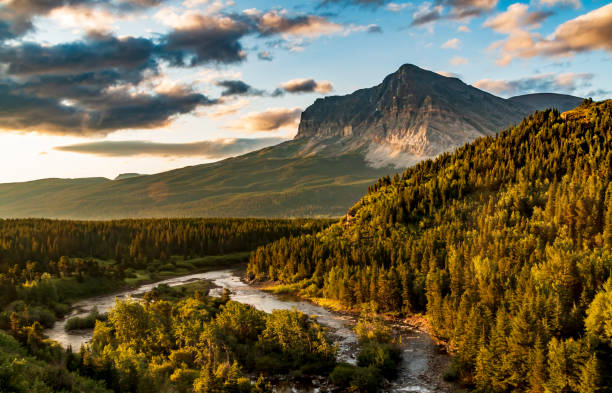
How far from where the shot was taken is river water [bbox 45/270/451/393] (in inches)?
2677

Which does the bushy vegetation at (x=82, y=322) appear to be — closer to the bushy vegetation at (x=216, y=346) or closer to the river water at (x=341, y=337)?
the river water at (x=341, y=337)

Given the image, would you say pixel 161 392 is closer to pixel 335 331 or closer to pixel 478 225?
pixel 335 331

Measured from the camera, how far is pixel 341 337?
91.1 m

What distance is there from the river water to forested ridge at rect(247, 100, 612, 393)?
4.80 m

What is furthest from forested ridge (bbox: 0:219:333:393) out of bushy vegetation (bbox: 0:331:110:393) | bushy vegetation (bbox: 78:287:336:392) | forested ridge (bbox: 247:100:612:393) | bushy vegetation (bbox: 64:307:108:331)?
forested ridge (bbox: 247:100:612:393)

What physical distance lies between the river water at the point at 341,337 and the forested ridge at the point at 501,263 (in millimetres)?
4804

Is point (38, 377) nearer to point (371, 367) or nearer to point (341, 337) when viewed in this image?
point (371, 367)

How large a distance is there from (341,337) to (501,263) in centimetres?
4181

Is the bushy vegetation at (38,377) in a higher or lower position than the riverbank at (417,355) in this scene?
higher

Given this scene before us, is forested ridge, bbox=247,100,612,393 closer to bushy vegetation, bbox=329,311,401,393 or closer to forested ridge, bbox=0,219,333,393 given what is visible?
bushy vegetation, bbox=329,311,401,393

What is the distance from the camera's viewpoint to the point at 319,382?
69.1m

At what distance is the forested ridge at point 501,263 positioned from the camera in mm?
61750

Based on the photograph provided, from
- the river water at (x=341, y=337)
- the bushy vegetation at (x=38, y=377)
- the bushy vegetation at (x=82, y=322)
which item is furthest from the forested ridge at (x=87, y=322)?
the river water at (x=341, y=337)

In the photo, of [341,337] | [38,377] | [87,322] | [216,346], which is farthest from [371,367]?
[87,322]
